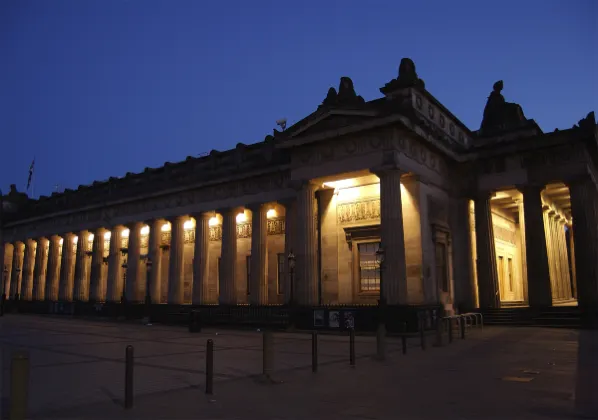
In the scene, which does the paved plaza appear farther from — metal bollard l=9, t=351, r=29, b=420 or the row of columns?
the row of columns

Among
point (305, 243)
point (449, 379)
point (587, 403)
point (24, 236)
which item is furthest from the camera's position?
point (24, 236)

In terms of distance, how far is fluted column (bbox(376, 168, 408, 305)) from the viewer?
2366 cm

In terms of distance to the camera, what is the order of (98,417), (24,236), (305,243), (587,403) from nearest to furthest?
(98,417) → (587,403) → (305,243) → (24,236)

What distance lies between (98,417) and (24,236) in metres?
53.0

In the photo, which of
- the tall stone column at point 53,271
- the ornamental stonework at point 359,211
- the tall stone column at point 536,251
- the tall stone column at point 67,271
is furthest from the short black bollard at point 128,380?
the tall stone column at point 53,271

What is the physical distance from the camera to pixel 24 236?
5331cm

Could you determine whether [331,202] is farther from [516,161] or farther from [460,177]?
[516,161]

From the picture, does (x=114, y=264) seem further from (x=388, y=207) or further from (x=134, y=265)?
(x=388, y=207)

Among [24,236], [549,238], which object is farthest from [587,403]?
[24,236]

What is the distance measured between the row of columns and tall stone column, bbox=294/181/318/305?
991 centimetres

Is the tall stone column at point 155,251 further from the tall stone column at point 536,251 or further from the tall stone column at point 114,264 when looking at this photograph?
the tall stone column at point 536,251

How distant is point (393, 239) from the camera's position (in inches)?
942

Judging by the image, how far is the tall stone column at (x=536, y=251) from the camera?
26.7m

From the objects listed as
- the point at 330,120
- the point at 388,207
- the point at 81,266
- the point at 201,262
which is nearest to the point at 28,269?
the point at 81,266
